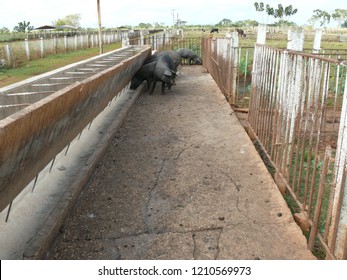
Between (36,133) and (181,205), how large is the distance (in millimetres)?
1722

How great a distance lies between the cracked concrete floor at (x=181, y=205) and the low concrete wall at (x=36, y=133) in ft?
2.15

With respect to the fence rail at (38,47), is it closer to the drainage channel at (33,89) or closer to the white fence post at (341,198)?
the drainage channel at (33,89)

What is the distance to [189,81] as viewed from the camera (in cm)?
1364

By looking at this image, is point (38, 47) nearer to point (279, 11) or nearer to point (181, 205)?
point (181, 205)

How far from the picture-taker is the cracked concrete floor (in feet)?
10.8

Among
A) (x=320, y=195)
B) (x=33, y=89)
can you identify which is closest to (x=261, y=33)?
(x=33, y=89)

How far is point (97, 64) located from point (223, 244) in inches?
246

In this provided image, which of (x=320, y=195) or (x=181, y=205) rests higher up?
(x=320, y=195)

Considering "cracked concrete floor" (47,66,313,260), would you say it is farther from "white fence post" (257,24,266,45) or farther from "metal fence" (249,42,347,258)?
"white fence post" (257,24,266,45)

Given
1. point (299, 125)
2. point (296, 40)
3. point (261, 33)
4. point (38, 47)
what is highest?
point (261, 33)

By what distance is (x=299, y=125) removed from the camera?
3783 millimetres

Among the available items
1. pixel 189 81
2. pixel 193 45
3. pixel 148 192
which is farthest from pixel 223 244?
pixel 193 45

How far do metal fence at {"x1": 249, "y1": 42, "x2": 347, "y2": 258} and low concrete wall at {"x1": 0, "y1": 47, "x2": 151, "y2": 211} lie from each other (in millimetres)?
2144

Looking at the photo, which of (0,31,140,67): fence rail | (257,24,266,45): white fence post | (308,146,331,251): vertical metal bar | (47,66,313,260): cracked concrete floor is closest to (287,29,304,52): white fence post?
(47,66,313,260): cracked concrete floor
